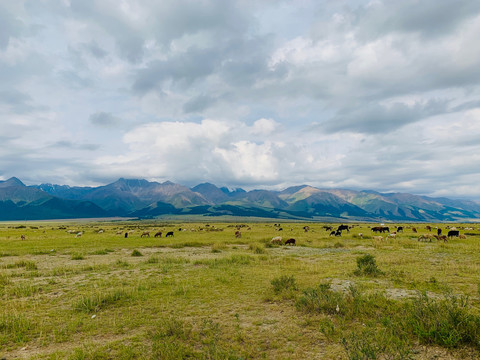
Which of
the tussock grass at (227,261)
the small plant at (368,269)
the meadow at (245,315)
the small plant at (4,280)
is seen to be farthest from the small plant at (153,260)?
the small plant at (368,269)

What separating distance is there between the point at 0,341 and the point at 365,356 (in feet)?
39.7

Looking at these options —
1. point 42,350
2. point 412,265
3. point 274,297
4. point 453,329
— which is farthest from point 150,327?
point 412,265

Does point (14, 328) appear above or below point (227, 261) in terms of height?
above

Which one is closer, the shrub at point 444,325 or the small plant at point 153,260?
the shrub at point 444,325

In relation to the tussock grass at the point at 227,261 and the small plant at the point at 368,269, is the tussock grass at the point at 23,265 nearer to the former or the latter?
the tussock grass at the point at 227,261

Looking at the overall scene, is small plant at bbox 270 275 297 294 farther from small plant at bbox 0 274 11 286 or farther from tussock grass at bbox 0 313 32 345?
small plant at bbox 0 274 11 286

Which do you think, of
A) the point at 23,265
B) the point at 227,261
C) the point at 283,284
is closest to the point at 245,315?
the point at 283,284

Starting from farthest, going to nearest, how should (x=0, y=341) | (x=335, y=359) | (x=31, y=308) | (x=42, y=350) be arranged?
1. (x=31, y=308)
2. (x=0, y=341)
3. (x=42, y=350)
4. (x=335, y=359)

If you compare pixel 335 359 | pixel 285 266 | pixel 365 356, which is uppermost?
pixel 365 356

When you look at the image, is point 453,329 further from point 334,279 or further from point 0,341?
point 0,341

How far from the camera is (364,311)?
31.5ft

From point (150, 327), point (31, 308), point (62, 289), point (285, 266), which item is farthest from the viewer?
point (285, 266)

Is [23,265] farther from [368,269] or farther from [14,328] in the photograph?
[368,269]

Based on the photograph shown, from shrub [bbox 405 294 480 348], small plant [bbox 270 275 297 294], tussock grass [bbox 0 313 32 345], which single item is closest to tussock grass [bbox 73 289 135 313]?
tussock grass [bbox 0 313 32 345]
